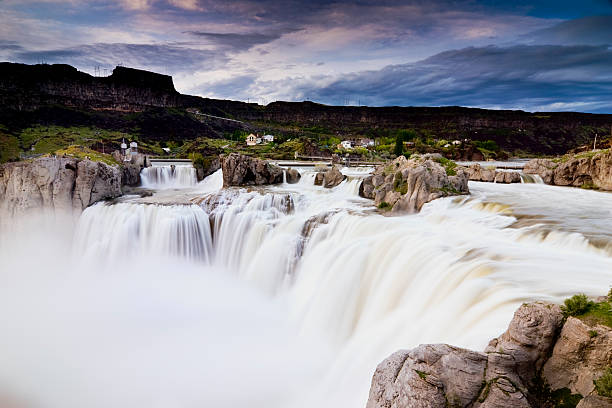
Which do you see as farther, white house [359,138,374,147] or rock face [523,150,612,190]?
white house [359,138,374,147]

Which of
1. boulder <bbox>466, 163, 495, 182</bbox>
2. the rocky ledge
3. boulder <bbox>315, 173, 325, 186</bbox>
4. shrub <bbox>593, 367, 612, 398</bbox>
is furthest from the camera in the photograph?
boulder <bbox>315, 173, 325, 186</bbox>

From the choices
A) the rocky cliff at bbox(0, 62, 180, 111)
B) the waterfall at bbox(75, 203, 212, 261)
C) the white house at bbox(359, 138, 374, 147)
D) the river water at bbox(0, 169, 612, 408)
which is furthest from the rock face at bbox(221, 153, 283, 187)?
the rocky cliff at bbox(0, 62, 180, 111)

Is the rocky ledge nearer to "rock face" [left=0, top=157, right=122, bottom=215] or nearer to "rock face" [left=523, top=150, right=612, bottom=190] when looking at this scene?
"rock face" [left=0, top=157, right=122, bottom=215]

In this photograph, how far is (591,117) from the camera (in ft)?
491

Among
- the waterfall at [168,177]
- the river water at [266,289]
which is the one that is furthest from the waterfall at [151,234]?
the waterfall at [168,177]

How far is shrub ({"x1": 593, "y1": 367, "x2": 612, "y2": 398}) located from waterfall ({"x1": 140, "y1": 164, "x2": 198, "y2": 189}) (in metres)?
38.2

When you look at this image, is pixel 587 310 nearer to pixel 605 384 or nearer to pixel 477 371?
pixel 605 384

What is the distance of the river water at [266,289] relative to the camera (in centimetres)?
971

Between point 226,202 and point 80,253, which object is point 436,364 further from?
point 80,253

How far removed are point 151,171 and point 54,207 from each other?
14069 mm

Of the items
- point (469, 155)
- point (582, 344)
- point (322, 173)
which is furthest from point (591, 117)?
point (582, 344)

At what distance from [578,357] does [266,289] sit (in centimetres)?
1360

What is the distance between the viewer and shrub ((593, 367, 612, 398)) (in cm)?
457

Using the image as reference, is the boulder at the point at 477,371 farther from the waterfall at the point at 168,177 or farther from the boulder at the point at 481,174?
the waterfall at the point at 168,177
